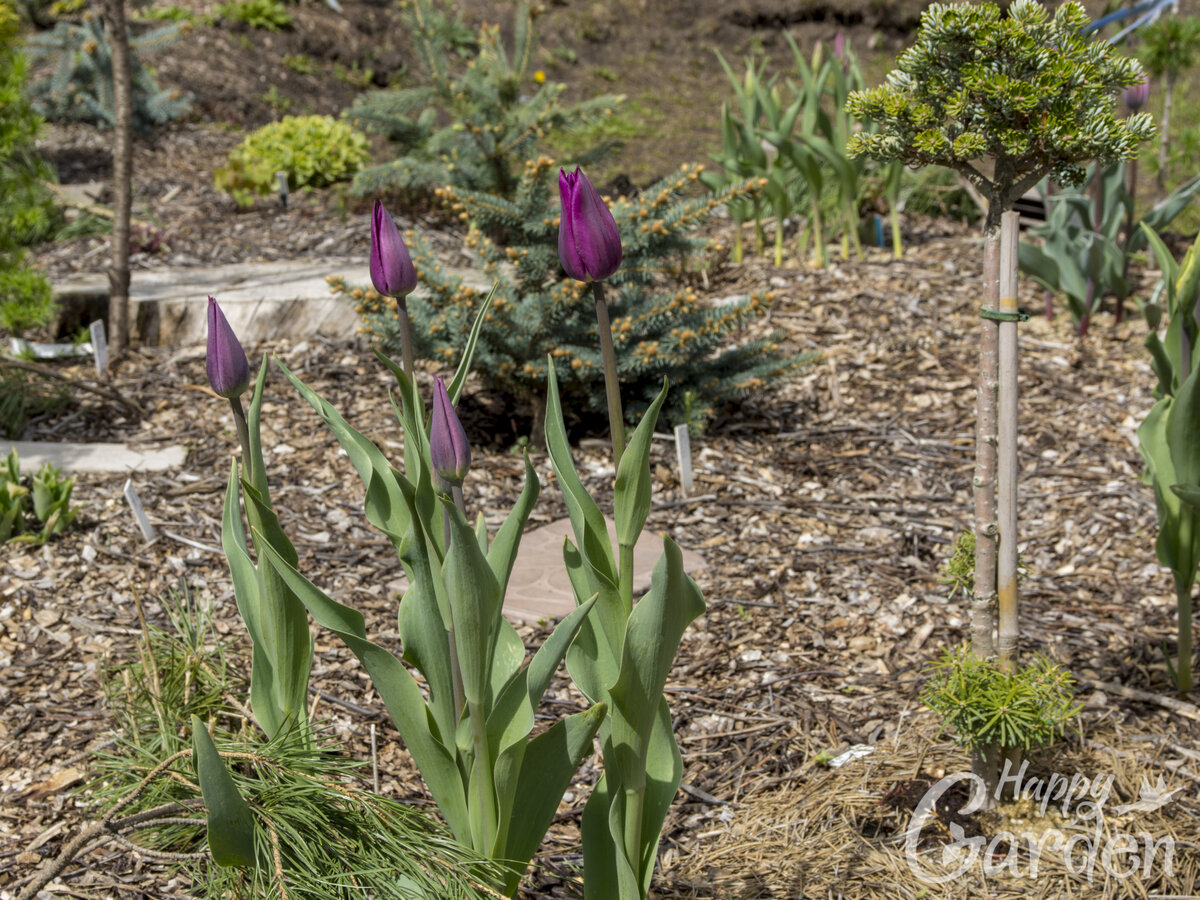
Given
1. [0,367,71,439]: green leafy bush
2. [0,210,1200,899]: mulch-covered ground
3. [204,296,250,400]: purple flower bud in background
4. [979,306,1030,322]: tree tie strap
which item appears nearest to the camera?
[204,296,250,400]: purple flower bud in background

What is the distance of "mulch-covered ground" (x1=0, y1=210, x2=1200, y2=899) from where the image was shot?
6.48 ft

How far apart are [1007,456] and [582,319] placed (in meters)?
1.88

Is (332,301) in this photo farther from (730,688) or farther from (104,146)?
(104,146)

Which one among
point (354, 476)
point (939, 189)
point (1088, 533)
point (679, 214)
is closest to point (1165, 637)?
point (1088, 533)

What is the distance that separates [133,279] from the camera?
479cm

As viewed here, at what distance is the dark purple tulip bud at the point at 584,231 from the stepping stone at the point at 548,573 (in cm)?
138

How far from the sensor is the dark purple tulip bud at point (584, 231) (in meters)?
1.29

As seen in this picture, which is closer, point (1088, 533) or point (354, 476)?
point (1088, 533)

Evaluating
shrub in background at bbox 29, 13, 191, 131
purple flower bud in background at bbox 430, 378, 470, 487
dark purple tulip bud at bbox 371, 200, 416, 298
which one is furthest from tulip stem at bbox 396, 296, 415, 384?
shrub in background at bbox 29, 13, 191, 131

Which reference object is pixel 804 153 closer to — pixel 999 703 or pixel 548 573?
pixel 548 573

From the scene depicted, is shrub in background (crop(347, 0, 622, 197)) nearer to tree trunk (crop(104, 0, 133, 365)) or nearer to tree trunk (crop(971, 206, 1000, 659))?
tree trunk (crop(104, 0, 133, 365))

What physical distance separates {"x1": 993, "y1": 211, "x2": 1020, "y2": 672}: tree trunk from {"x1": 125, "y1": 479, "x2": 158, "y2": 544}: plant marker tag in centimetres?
195

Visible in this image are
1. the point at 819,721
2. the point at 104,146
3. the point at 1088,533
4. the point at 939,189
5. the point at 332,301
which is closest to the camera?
the point at 819,721

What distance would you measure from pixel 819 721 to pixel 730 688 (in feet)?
0.74
